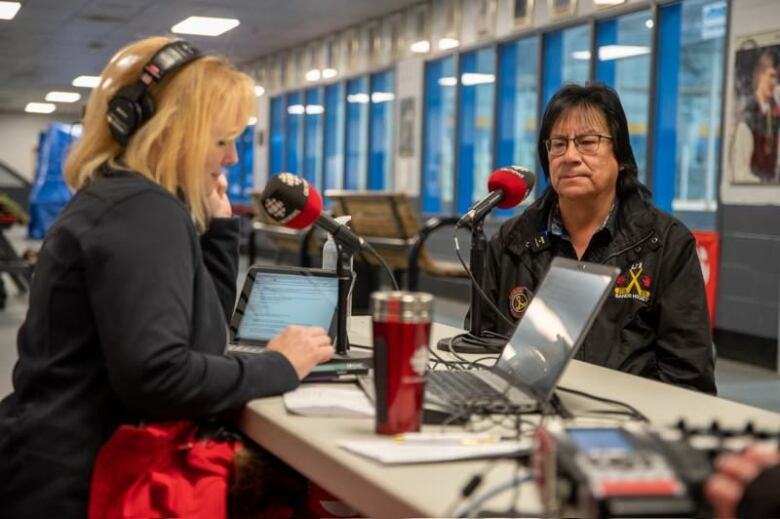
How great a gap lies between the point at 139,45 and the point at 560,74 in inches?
309

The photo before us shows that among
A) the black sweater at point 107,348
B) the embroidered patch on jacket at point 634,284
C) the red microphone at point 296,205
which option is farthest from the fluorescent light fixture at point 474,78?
the black sweater at point 107,348

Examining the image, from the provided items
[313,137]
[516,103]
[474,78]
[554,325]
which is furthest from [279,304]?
[313,137]

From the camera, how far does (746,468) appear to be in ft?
2.96

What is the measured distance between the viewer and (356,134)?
44.7 feet

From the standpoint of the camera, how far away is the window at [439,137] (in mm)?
10992

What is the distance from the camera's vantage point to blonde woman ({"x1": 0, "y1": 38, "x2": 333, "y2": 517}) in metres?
1.53

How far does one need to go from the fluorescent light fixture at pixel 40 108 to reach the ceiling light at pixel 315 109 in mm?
11673

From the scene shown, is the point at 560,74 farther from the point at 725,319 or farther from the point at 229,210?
the point at 229,210

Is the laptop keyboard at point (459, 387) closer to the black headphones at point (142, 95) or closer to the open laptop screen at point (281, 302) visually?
the open laptop screen at point (281, 302)

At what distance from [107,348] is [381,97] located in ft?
37.0

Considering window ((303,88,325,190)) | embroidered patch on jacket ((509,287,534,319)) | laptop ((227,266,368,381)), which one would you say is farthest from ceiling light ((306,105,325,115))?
laptop ((227,266,368,381))

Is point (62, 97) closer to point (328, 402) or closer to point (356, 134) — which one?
point (356, 134)

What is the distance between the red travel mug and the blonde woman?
0.31 meters

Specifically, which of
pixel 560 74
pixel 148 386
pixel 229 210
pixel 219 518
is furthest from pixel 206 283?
pixel 560 74
